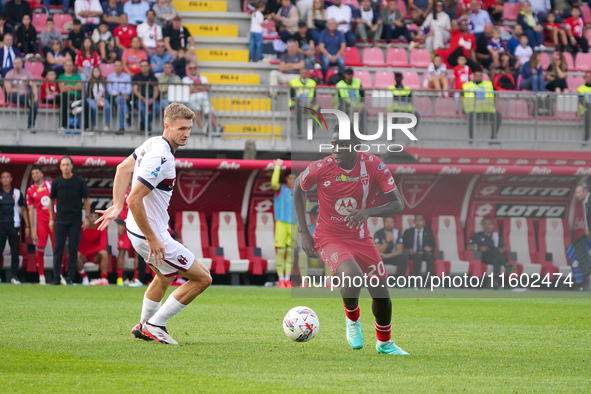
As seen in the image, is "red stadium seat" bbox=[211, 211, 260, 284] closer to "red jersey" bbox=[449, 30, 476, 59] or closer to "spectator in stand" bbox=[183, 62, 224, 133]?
"spectator in stand" bbox=[183, 62, 224, 133]

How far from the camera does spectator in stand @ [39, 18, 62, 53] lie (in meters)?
→ 20.0

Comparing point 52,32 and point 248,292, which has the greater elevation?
point 52,32

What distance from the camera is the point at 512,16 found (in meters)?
24.8

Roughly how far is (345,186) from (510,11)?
59.0 feet

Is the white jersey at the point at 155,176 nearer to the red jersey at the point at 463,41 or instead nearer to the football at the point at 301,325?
the football at the point at 301,325

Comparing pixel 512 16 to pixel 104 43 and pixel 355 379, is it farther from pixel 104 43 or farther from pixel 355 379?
pixel 355 379

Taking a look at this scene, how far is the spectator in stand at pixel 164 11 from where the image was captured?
69.9 ft

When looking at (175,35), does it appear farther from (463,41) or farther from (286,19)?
(463,41)

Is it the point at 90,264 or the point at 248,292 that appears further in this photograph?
the point at 90,264

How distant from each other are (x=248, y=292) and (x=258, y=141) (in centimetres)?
398

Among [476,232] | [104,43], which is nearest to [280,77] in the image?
[104,43]

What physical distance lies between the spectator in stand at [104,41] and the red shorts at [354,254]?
12595 millimetres

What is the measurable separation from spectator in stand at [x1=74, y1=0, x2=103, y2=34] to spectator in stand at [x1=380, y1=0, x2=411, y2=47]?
7.00m

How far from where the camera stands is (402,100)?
18.1 metres
